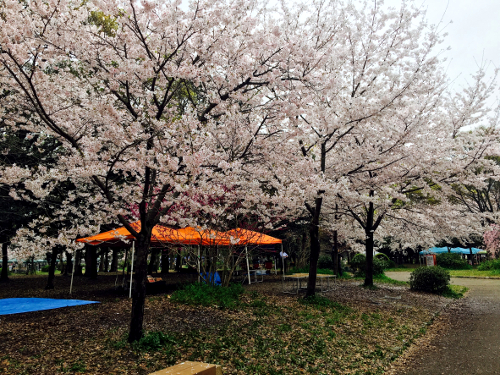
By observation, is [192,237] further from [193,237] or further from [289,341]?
[289,341]

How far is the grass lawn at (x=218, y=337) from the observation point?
450 cm

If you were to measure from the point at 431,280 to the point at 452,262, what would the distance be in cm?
2041

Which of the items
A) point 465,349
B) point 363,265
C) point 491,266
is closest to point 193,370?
point 465,349

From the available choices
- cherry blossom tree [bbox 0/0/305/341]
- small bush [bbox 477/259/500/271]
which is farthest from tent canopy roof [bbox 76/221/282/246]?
small bush [bbox 477/259/500/271]

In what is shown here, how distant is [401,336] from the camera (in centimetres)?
679

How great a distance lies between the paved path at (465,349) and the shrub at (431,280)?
360 centimetres

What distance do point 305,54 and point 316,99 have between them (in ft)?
7.52

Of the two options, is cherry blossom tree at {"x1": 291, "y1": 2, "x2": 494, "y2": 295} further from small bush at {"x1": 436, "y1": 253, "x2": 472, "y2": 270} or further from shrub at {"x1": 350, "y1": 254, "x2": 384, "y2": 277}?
small bush at {"x1": 436, "y1": 253, "x2": 472, "y2": 270}

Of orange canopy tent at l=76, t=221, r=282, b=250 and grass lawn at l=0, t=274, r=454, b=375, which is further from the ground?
→ orange canopy tent at l=76, t=221, r=282, b=250

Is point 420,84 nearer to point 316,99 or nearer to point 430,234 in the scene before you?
point 316,99

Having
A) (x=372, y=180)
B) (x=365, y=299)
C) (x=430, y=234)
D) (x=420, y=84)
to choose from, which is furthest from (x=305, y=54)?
(x=430, y=234)

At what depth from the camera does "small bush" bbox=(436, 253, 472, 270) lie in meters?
29.6

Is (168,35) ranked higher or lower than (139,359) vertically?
higher

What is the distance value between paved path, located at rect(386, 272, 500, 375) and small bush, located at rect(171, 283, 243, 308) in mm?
4335
